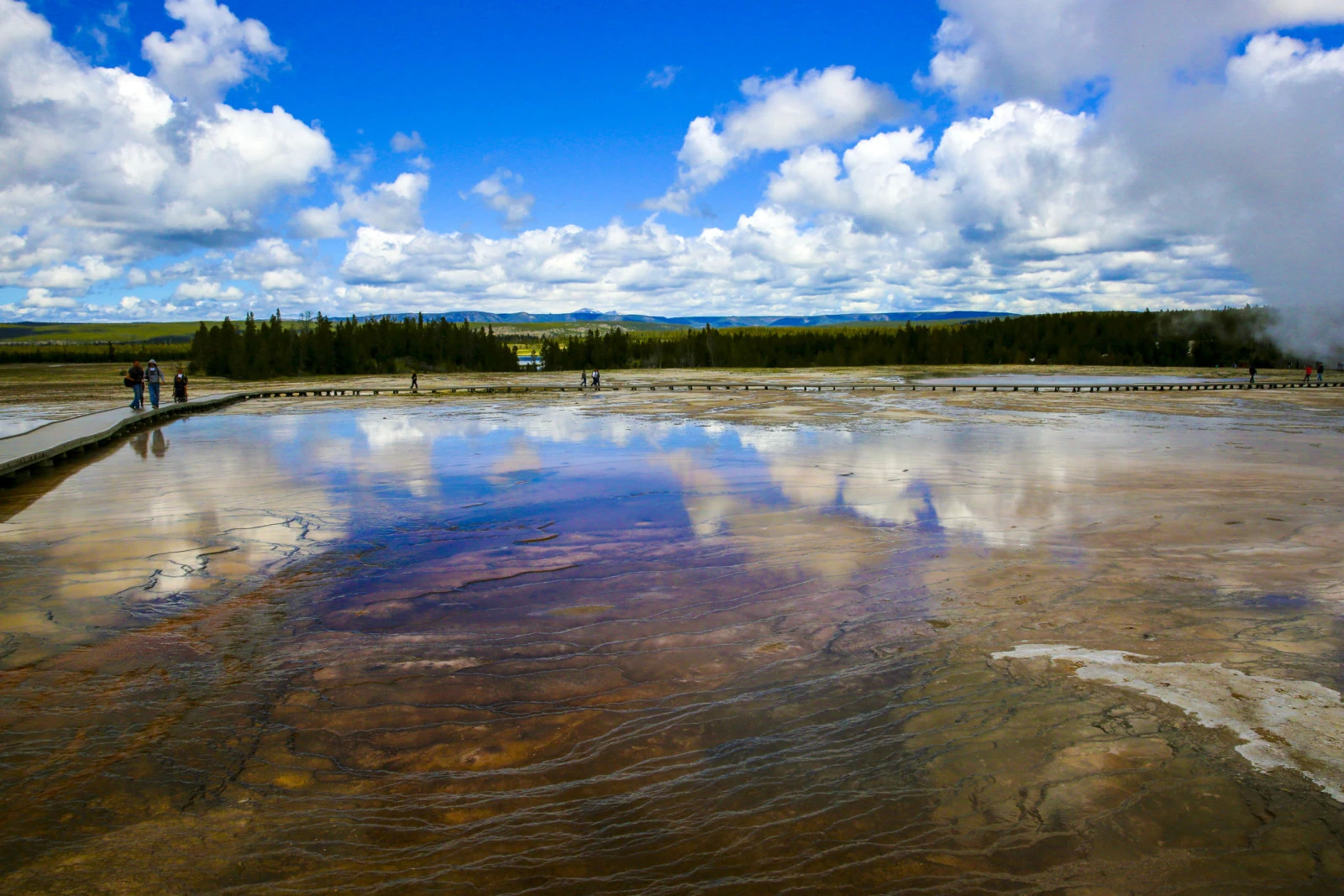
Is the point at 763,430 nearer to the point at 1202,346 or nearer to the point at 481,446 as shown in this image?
the point at 481,446

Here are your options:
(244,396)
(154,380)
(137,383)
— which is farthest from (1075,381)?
(137,383)

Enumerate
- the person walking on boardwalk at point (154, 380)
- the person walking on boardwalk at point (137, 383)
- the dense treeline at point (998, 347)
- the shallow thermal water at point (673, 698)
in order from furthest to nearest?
the dense treeline at point (998, 347)
the person walking on boardwalk at point (154, 380)
the person walking on boardwalk at point (137, 383)
the shallow thermal water at point (673, 698)

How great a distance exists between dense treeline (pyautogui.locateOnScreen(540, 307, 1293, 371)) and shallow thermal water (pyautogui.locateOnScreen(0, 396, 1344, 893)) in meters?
79.5

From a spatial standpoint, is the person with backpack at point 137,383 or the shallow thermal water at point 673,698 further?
the person with backpack at point 137,383

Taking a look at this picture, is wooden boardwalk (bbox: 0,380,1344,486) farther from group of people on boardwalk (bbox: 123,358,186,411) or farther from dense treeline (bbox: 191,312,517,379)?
dense treeline (bbox: 191,312,517,379)

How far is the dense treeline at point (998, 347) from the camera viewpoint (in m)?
88.1

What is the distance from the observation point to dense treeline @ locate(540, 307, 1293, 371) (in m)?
88.1

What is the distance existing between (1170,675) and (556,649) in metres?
3.69

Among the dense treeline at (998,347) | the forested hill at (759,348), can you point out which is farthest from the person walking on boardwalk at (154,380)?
the dense treeline at (998,347)

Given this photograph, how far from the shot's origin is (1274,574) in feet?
22.9

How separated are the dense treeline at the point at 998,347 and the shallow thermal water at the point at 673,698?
7945 centimetres

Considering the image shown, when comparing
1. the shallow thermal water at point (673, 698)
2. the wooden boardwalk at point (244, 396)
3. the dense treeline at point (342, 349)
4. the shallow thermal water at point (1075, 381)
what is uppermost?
the dense treeline at point (342, 349)

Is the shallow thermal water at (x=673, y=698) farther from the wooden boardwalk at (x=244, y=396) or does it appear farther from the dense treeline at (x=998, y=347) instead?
Result: the dense treeline at (x=998, y=347)

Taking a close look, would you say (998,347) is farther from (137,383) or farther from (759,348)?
(137,383)
